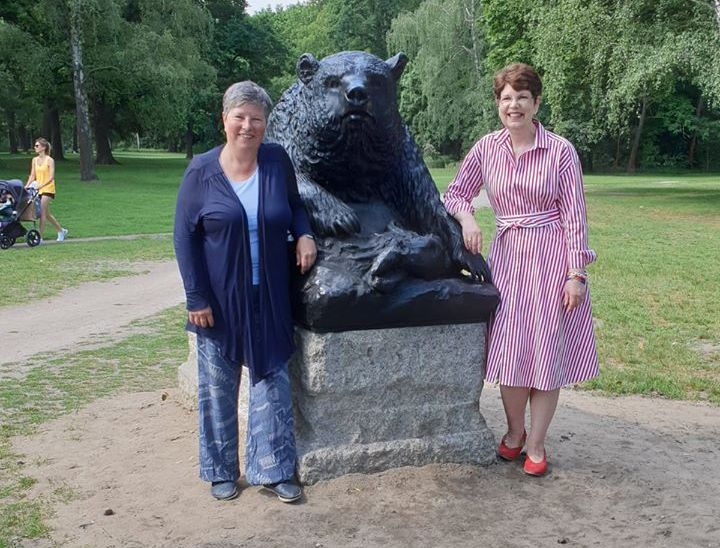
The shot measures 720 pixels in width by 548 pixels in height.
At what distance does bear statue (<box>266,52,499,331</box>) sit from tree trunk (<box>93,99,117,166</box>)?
3415 centimetres

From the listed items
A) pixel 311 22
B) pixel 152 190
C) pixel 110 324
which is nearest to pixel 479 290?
pixel 110 324

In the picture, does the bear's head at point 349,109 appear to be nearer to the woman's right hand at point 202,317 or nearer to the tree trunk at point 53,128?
the woman's right hand at point 202,317

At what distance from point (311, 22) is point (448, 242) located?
3089 inches

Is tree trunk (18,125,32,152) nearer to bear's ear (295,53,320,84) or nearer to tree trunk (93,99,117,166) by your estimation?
tree trunk (93,99,117,166)

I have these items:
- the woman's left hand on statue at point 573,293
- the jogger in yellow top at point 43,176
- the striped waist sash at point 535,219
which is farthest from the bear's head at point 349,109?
the jogger in yellow top at point 43,176

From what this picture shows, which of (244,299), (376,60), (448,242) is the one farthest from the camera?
(448,242)

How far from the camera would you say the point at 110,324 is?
7.80 meters

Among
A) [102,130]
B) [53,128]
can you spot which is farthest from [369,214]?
[53,128]

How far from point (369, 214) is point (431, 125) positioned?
126ft

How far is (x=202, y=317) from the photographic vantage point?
340cm

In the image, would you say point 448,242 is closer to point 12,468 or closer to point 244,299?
point 244,299

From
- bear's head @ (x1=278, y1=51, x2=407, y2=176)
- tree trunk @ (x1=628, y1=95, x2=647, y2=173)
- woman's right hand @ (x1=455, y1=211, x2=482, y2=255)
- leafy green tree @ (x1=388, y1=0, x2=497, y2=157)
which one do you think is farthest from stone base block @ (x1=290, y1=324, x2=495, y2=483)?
tree trunk @ (x1=628, y1=95, x2=647, y2=173)

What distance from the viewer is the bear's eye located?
11.7 feet

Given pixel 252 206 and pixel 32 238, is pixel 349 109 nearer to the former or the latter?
pixel 252 206
